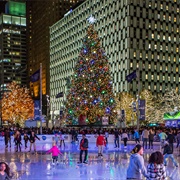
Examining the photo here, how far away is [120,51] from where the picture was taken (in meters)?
104

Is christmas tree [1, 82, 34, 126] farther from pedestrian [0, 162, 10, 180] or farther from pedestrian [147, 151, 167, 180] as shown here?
pedestrian [147, 151, 167, 180]

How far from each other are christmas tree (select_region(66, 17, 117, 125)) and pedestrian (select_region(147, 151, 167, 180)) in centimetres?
3900

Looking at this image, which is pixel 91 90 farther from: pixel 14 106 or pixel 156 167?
pixel 14 106

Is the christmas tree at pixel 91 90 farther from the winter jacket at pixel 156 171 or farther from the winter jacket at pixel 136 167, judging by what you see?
the winter jacket at pixel 156 171

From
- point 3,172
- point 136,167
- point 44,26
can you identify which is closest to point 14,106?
point 136,167

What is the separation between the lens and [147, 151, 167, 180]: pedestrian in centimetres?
699

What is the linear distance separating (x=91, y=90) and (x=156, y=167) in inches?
1575

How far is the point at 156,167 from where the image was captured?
23.1ft

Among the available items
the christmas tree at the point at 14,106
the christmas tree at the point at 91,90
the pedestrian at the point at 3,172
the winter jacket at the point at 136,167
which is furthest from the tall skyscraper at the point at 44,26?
the pedestrian at the point at 3,172

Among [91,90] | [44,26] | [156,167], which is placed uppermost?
[44,26]

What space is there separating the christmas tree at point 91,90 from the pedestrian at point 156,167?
128ft

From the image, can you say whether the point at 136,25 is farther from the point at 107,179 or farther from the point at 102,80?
the point at 107,179

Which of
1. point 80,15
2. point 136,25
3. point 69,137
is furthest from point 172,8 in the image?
point 69,137

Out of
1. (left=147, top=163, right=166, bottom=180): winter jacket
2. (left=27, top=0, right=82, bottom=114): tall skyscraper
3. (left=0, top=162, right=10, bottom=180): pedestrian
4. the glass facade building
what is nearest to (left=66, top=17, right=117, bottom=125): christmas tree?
(left=147, top=163, right=166, bottom=180): winter jacket
